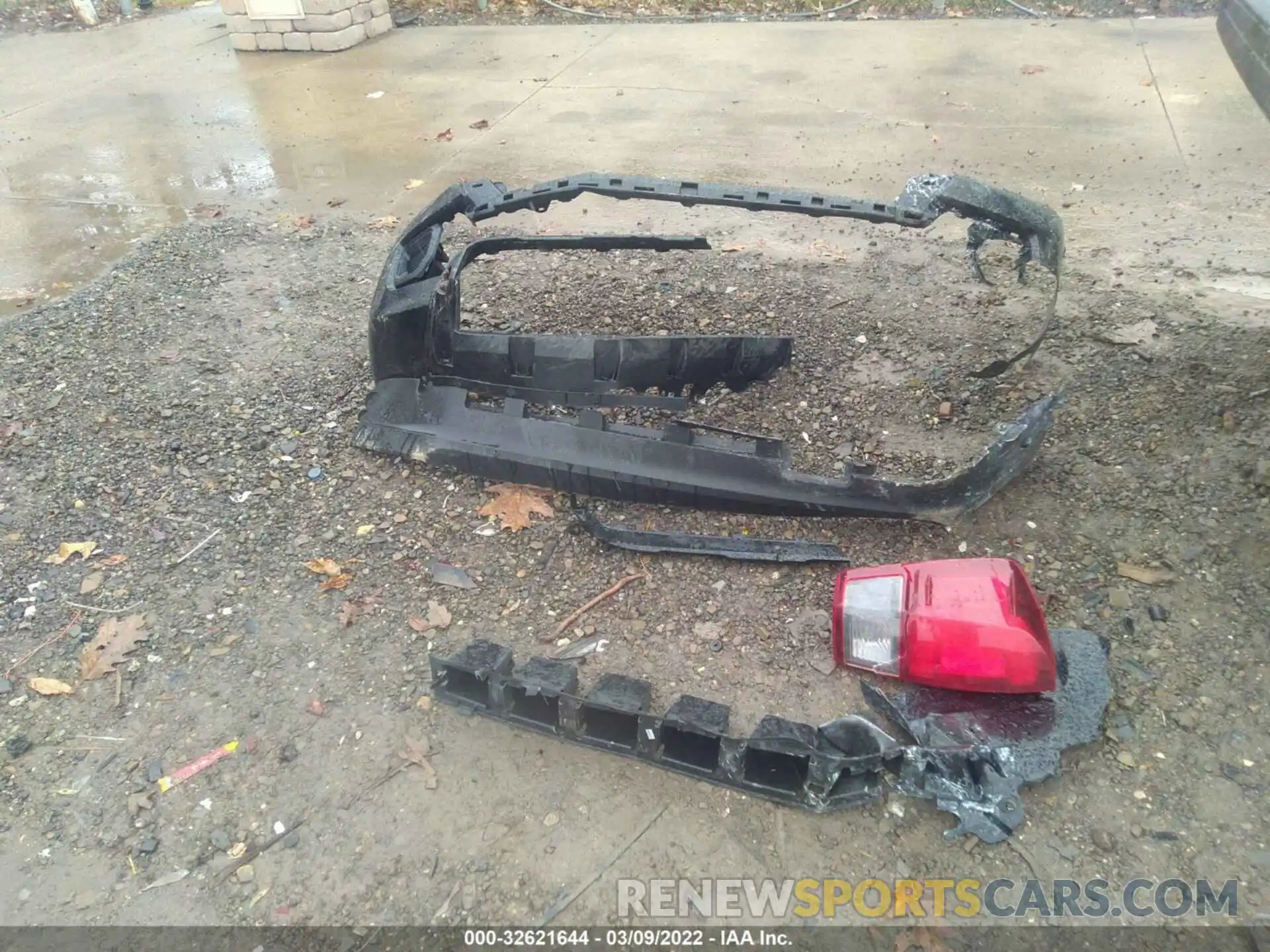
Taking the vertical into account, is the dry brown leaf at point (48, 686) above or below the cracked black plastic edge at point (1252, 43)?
below

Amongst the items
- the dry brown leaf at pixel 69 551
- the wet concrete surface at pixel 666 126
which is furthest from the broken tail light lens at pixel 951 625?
the wet concrete surface at pixel 666 126

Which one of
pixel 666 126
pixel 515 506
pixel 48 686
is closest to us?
pixel 48 686

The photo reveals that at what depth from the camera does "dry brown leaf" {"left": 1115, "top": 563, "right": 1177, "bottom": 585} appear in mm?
2428

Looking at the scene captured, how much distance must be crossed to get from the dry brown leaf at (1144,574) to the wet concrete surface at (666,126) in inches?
76.1

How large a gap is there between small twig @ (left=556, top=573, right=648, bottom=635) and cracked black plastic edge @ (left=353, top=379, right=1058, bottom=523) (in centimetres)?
31

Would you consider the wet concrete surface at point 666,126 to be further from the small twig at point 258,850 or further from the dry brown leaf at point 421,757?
the small twig at point 258,850

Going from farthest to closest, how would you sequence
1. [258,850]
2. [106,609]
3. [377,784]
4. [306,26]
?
[306,26], [106,609], [377,784], [258,850]

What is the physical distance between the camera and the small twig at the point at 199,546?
2.72 meters

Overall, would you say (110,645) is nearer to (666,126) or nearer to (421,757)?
(421,757)

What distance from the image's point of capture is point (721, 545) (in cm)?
263

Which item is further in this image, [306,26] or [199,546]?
[306,26]

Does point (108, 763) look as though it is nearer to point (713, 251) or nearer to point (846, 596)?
point (846, 596)

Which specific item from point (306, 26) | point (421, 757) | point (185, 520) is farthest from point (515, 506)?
point (306, 26)

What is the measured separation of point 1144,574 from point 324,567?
8.50ft
